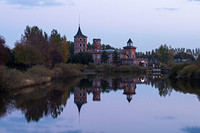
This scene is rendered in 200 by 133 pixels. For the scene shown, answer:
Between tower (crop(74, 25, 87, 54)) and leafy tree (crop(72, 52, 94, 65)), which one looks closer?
leafy tree (crop(72, 52, 94, 65))

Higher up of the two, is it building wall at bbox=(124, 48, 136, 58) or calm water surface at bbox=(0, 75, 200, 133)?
building wall at bbox=(124, 48, 136, 58)

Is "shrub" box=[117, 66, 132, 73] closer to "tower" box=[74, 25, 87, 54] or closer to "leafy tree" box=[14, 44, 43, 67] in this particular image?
"tower" box=[74, 25, 87, 54]

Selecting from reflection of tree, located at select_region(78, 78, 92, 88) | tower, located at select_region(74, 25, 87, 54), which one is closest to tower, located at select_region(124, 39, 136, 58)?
tower, located at select_region(74, 25, 87, 54)

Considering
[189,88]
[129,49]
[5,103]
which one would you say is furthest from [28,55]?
[129,49]

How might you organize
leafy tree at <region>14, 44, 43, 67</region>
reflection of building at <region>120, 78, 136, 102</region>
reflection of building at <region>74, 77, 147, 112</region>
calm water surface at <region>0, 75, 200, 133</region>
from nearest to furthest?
1. calm water surface at <region>0, 75, 200, 133</region>
2. reflection of building at <region>74, 77, 147, 112</region>
3. reflection of building at <region>120, 78, 136, 102</region>
4. leafy tree at <region>14, 44, 43, 67</region>

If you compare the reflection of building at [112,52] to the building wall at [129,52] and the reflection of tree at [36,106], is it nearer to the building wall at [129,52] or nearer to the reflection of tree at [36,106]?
the building wall at [129,52]

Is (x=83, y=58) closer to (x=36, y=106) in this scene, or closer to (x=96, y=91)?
(x=96, y=91)

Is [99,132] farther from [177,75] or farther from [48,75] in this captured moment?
[177,75]

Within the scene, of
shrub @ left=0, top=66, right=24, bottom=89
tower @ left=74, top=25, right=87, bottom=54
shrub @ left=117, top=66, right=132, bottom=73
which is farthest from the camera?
tower @ left=74, top=25, right=87, bottom=54

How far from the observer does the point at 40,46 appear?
4388cm

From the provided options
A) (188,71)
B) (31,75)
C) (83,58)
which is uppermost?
(83,58)

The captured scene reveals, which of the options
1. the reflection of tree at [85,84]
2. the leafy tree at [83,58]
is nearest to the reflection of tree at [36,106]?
the reflection of tree at [85,84]

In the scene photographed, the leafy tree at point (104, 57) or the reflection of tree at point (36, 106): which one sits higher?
the leafy tree at point (104, 57)

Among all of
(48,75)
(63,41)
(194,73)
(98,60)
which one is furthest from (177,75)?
(98,60)
